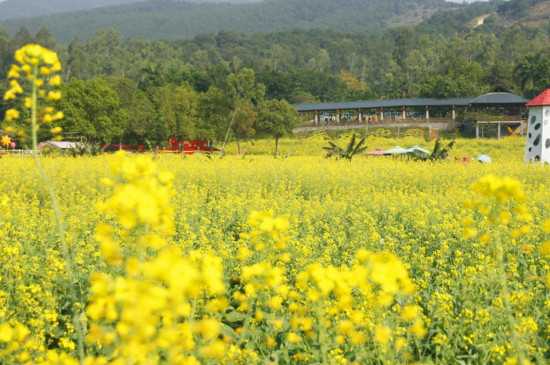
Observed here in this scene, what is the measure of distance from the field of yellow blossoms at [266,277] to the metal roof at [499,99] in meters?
38.7

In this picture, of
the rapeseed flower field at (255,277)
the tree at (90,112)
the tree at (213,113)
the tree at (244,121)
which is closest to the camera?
the rapeseed flower field at (255,277)

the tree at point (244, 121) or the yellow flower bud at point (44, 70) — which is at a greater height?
the yellow flower bud at point (44, 70)

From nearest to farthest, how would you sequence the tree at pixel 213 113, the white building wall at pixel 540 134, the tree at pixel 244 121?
the white building wall at pixel 540 134, the tree at pixel 213 113, the tree at pixel 244 121

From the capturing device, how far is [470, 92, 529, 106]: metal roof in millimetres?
44487

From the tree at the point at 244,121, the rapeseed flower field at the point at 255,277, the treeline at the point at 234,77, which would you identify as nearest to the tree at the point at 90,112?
the treeline at the point at 234,77

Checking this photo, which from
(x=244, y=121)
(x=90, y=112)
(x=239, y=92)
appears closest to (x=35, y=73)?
(x=90, y=112)

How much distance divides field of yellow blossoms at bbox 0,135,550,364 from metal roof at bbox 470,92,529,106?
38.7m

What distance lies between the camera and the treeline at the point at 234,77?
3588 cm

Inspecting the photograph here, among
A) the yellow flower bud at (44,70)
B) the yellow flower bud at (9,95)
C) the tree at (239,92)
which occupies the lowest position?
the yellow flower bud at (9,95)

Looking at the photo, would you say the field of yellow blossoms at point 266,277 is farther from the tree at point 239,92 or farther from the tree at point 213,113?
the tree at point 239,92

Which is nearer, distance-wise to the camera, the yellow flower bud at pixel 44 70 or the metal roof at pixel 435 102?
the yellow flower bud at pixel 44 70

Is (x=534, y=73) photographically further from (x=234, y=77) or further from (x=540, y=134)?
(x=540, y=134)

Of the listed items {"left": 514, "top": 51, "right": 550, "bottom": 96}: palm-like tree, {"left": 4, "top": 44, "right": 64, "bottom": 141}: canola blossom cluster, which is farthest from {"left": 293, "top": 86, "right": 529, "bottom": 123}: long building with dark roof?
{"left": 4, "top": 44, "right": 64, "bottom": 141}: canola blossom cluster

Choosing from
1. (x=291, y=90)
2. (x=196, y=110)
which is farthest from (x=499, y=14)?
(x=196, y=110)
